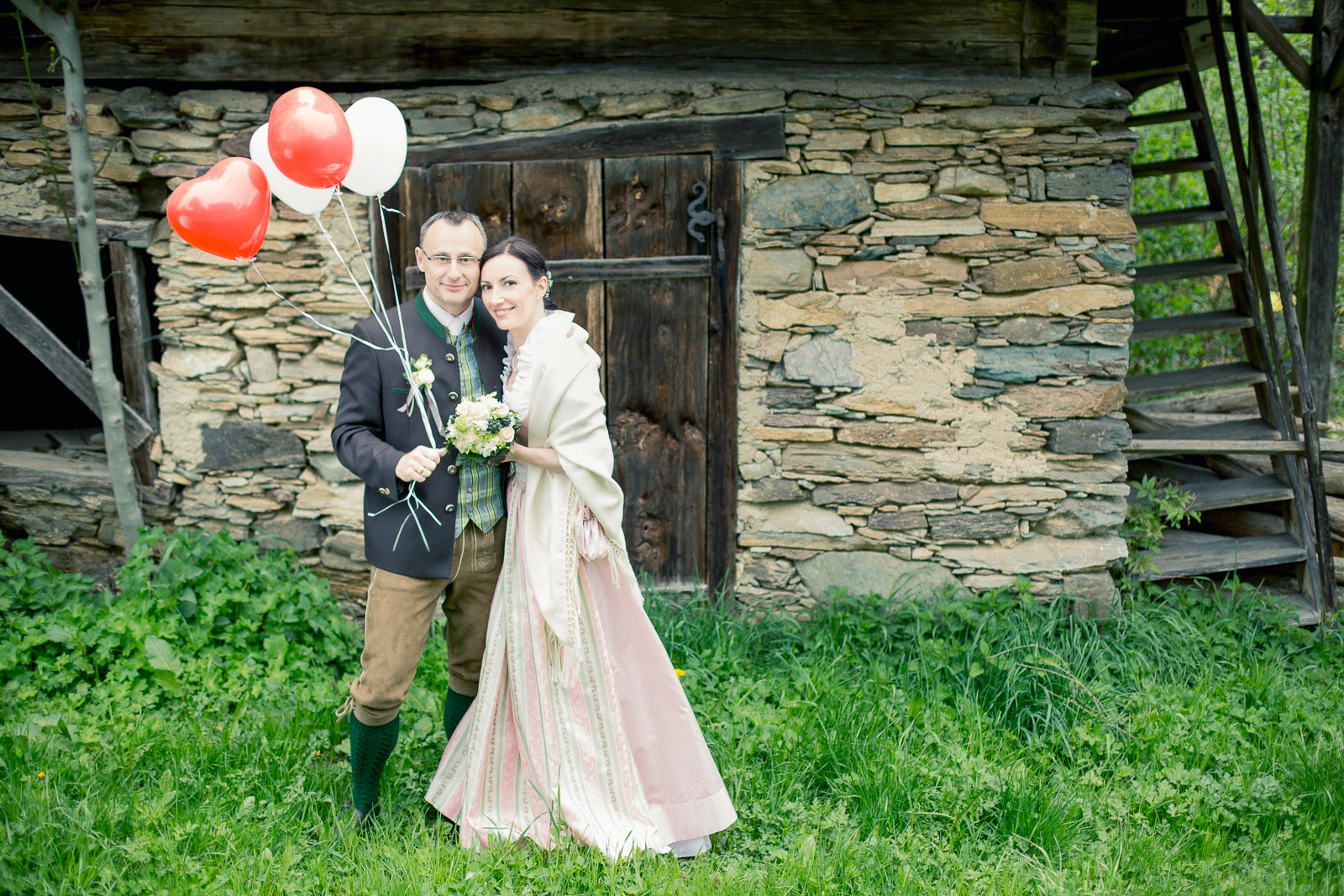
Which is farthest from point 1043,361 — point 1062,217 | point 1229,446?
point 1229,446

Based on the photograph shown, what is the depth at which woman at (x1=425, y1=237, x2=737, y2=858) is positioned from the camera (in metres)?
2.33

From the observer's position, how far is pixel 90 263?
347 centimetres

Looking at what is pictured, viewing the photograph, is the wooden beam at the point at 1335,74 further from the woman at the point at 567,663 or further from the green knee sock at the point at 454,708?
the green knee sock at the point at 454,708

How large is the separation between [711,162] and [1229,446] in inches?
103

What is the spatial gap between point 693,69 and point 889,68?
0.79 meters

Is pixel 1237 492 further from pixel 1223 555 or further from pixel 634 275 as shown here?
pixel 634 275

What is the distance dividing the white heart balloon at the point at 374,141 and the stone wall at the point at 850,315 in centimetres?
125

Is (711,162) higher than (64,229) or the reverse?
higher

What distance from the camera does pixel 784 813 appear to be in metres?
2.66

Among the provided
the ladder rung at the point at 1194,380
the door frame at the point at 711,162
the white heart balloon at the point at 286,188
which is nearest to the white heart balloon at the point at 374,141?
the white heart balloon at the point at 286,188

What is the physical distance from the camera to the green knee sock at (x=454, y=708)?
2729mm

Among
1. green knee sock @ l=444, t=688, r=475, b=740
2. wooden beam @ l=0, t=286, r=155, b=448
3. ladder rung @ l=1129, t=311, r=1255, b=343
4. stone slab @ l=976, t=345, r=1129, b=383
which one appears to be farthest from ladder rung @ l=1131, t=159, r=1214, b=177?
wooden beam @ l=0, t=286, r=155, b=448

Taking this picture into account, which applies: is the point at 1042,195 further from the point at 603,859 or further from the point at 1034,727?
the point at 603,859

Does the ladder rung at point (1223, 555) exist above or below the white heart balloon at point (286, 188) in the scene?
below
